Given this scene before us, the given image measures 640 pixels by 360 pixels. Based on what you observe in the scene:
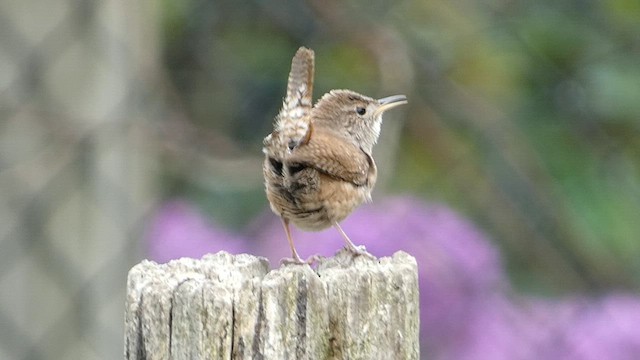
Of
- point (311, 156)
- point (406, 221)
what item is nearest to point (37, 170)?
point (406, 221)

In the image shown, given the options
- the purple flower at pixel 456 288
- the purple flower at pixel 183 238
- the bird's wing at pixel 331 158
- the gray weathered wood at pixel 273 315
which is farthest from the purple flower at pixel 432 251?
the gray weathered wood at pixel 273 315

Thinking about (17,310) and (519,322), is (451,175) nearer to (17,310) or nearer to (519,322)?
(519,322)

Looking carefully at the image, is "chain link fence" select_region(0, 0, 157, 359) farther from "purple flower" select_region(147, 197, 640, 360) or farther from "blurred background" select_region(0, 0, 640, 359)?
"purple flower" select_region(147, 197, 640, 360)

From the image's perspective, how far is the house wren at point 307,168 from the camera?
2.42 meters

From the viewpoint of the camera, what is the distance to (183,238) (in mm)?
3617

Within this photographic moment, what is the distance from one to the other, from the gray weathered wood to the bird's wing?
28.8 inches

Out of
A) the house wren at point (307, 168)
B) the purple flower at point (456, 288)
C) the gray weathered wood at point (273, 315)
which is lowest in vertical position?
the gray weathered wood at point (273, 315)

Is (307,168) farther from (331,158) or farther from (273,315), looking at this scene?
(273,315)

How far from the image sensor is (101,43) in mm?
3607

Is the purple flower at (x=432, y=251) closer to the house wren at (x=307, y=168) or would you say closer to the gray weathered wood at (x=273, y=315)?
the house wren at (x=307, y=168)

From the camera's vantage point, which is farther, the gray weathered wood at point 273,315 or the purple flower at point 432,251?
the purple flower at point 432,251

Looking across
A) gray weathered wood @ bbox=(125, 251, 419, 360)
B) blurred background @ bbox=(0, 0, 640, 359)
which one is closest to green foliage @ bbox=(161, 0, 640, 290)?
blurred background @ bbox=(0, 0, 640, 359)

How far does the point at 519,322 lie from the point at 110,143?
1416 mm

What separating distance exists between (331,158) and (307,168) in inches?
4.2
